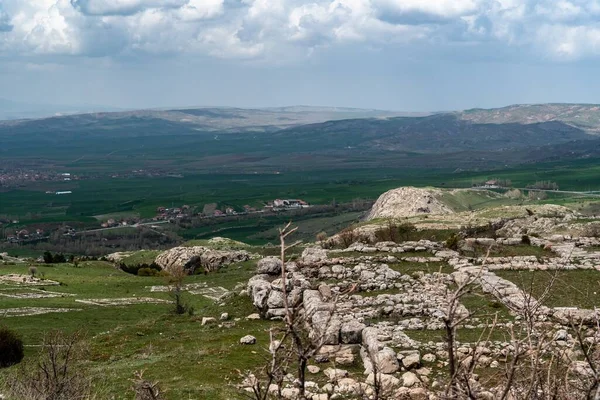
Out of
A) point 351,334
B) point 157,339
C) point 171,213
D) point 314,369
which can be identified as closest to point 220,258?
point 157,339

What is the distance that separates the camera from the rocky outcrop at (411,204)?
294 ft

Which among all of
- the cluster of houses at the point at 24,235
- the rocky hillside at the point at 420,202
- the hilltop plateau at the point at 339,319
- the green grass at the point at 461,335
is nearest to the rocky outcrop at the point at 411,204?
the rocky hillside at the point at 420,202

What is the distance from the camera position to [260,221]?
128 m

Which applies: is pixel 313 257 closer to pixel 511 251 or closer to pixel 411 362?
pixel 511 251

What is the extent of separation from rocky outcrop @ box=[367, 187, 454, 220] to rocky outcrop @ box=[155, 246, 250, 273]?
120ft

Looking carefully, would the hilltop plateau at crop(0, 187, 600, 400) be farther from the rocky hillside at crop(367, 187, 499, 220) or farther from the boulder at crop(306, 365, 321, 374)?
the rocky hillside at crop(367, 187, 499, 220)

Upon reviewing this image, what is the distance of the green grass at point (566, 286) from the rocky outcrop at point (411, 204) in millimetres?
60180

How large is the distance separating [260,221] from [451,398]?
123 meters

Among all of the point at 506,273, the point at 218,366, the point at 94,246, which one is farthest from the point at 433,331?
the point at 94,246

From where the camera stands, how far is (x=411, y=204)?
303ft

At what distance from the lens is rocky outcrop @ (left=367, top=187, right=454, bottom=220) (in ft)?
294

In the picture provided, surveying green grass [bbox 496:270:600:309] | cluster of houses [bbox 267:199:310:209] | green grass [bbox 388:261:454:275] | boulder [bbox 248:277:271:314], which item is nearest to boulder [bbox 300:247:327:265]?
green grass [bbox 388:261:454:275]

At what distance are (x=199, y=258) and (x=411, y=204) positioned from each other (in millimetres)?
45199

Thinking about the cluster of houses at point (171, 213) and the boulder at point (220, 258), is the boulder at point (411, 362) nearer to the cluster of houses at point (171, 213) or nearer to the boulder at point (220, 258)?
the boulder at point (220, 258)
